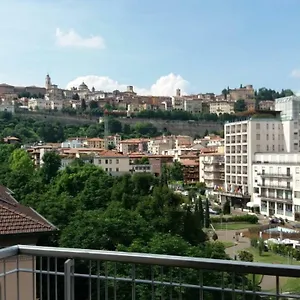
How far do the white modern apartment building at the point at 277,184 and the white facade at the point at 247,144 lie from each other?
1064mm

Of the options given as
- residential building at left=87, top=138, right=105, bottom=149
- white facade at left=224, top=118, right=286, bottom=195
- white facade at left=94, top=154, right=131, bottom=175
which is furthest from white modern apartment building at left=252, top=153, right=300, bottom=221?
residential building at left=87, top=138, right=105, bottom=149

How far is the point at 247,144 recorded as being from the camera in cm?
3978

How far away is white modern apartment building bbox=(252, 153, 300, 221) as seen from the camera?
33281mm

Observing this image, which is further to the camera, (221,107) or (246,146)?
(221,107)

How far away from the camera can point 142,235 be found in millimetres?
12172

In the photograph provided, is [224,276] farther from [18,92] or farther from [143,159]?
[18,92]

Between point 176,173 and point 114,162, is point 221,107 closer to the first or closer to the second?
point 176,173

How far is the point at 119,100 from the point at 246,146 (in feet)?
220

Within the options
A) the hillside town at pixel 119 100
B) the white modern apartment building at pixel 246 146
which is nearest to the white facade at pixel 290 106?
the white modern apartment building at pixel 246 146

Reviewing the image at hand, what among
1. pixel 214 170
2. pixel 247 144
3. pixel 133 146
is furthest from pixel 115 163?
pixel 133 146

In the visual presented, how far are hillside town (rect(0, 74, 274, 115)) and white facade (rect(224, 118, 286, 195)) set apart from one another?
162ft

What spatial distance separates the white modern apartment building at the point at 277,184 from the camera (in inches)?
1310

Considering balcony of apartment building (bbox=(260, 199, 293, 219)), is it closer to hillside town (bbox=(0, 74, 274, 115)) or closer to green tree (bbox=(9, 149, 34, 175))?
green tree (bbox=(9, 149, 34, 175))

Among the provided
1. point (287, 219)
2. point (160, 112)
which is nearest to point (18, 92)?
point (160, 112)
